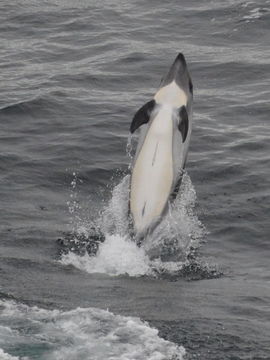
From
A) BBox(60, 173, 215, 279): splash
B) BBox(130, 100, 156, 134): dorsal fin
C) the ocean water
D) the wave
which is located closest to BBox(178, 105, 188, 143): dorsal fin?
BBox(130, 100, 156, 134): dorsal fin

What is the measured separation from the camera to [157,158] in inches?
669

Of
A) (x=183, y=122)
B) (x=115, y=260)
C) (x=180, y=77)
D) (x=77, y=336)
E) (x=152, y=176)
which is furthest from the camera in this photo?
(x=180, y=77)

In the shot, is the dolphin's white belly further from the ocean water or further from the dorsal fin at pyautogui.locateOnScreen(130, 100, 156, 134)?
the ocean water

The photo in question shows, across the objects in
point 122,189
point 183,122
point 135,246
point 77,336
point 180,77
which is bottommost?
point 77,336

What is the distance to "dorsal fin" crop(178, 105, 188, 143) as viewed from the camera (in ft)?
56.9

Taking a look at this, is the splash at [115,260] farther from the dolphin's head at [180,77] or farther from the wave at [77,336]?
the dolphin's head at [180,77]

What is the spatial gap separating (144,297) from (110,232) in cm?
269

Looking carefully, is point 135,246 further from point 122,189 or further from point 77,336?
point 77,336

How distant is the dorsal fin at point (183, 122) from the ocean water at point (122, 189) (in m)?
1.29

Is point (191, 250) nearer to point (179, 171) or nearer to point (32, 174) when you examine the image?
point (179, 171)

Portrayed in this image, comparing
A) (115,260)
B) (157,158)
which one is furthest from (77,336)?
(157,158)

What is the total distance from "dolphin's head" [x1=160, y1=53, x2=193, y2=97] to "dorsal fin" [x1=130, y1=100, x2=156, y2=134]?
1.00 m

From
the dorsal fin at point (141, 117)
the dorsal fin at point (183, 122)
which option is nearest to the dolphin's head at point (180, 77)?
Answer: the dorsal fin at point (183, 122)

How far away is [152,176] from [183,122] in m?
1.22
